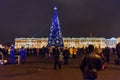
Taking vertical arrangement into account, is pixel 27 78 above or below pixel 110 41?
below

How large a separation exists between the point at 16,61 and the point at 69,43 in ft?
503

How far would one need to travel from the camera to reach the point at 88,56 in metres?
10.3

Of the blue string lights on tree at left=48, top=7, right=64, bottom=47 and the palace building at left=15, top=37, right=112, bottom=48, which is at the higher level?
the palace building at left=15, top=37, right=112, bottom=48

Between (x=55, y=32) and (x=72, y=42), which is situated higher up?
(x=72, y=42)

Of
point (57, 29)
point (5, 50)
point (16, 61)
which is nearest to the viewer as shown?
point (16, 61)

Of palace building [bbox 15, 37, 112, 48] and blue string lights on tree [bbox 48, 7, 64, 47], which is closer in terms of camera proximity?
blue string lights on tree [bbox 48, 7, 64, 47]

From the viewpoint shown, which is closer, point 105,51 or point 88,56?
point 88,56

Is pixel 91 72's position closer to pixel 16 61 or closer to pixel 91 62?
pixel 91 62

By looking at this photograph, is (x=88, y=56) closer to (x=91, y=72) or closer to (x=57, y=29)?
(x=91, y=72)

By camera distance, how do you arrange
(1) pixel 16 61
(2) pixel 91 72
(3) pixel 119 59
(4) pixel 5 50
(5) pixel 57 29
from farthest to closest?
(5) pixel 57 29
(4) pixel 5 50
(1) pixel 16 61
(3) pixel 119 59
(2) pixel 91 72

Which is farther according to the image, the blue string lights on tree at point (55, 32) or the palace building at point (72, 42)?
the palace building at point (72, 42)

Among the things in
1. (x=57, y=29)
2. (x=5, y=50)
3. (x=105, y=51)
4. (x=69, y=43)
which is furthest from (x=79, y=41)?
(x=105, y=51)

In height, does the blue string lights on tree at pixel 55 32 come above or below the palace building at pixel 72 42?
below

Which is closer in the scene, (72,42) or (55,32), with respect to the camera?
(55,32)
